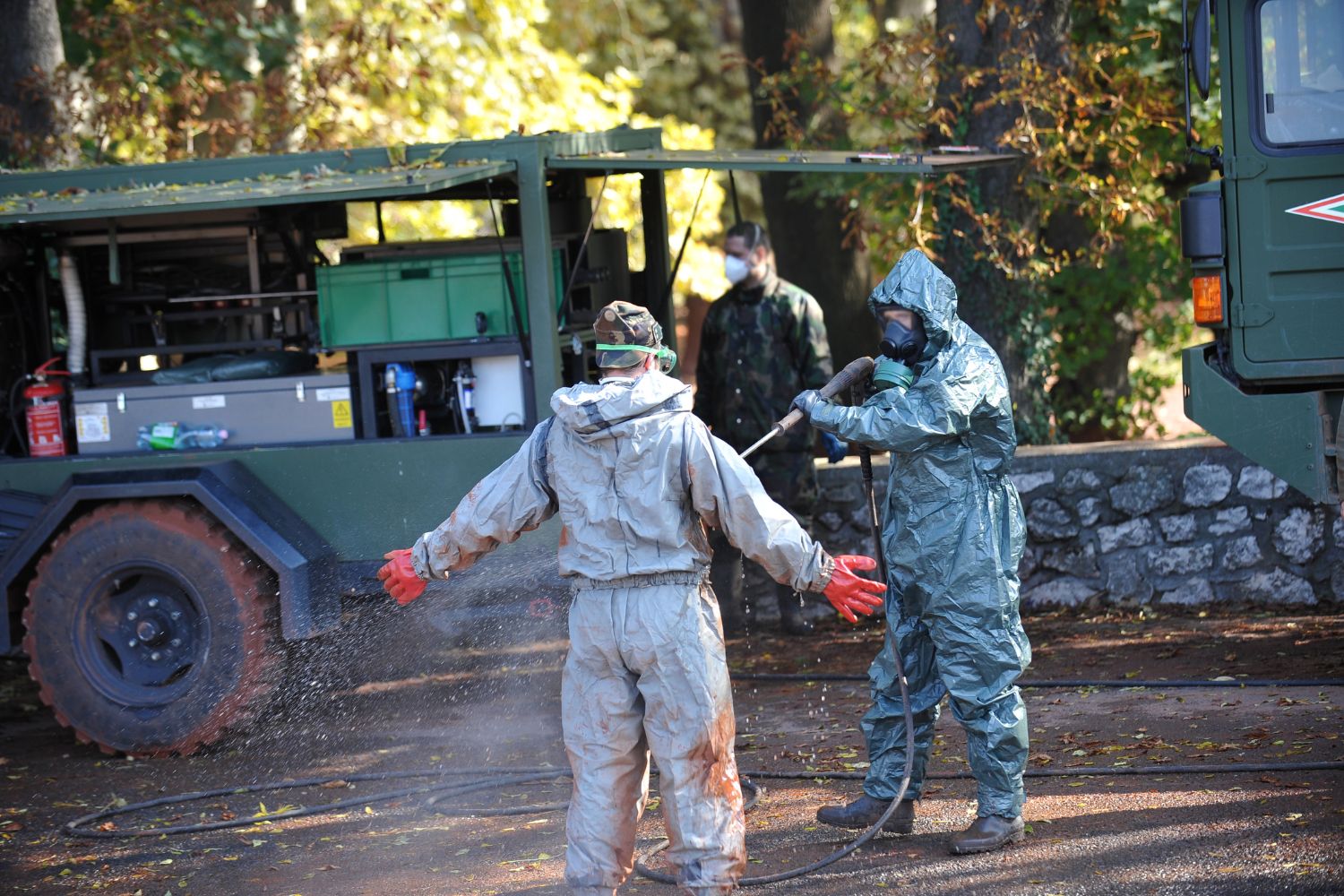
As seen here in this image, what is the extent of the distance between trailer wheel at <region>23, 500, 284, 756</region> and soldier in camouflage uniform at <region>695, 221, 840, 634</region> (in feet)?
8.64

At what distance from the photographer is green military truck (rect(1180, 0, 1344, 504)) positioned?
593 centimetres

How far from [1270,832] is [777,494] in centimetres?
365

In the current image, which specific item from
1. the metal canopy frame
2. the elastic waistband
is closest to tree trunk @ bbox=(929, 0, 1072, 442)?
the metal canopy frame

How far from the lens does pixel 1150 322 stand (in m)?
10.5

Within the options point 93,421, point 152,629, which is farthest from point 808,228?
point 152,629

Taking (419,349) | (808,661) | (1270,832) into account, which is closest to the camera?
(1270,832)

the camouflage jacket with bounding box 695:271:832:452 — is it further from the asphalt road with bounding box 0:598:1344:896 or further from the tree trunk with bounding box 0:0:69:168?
the tree trunk with bounding box 0:0:69:168

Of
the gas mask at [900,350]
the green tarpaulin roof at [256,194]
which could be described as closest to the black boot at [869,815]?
the gas mask at [900,350]

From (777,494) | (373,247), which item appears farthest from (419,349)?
(777,494)

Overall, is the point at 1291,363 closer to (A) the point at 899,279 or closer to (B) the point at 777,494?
(A) the point at 899,279

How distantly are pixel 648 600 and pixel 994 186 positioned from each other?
5477 millimetres

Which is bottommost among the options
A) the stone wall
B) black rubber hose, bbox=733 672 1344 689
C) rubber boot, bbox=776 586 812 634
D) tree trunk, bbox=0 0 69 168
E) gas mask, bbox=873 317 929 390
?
black rubber hose, bbox=733 672 1344 689

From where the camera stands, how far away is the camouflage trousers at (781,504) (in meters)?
7.86

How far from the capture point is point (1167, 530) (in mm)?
7844
